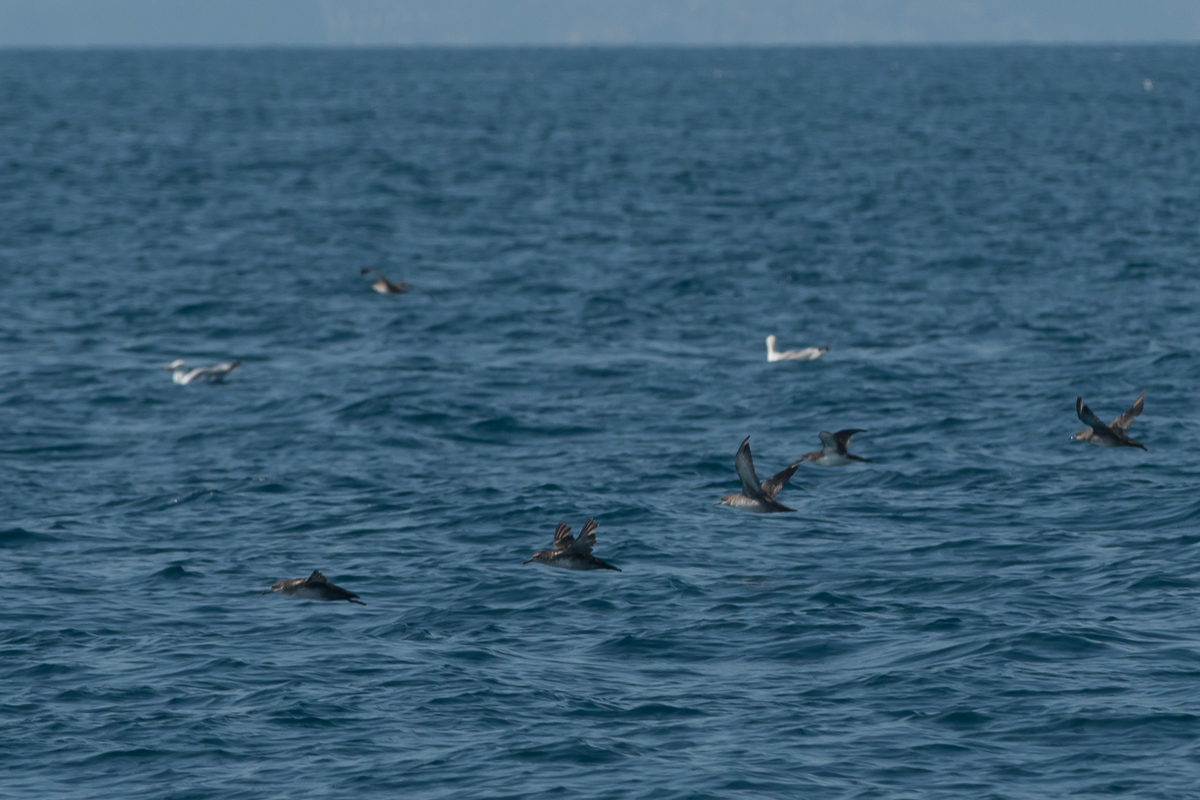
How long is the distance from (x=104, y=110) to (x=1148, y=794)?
11373 centimetres

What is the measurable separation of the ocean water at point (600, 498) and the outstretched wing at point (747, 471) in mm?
1315

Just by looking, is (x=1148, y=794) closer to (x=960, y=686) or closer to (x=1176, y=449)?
(x=960, y=686)

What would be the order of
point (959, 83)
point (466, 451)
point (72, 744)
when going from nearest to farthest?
point (72, 744) → point (466, 451) → point (959, 83)

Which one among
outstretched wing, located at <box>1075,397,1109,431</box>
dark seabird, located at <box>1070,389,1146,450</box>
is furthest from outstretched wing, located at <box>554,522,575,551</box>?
dark seabird, located at <box>1070,389,1146,450</box>

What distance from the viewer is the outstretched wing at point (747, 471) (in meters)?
19.6

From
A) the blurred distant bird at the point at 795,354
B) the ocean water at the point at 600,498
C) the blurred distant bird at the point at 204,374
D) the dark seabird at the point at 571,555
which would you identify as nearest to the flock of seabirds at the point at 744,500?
the dark seabird at the point at 571,555

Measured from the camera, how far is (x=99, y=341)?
37969 millimetres

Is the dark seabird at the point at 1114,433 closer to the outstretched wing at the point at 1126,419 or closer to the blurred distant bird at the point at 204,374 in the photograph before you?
the outstretched wing at the point at 1126,419

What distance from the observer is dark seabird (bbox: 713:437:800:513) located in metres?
20.1

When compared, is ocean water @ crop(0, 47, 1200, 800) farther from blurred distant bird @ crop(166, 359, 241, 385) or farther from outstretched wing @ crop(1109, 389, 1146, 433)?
outstretched wing @ crop(1109, 389, 1146, 433)

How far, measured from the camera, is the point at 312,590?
19.9 m

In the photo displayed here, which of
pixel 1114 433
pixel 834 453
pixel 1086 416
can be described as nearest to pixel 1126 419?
pixel 1114 433

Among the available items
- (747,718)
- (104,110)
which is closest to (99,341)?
(747,718)

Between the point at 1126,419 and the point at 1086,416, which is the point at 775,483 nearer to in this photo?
the point at 1086,416
